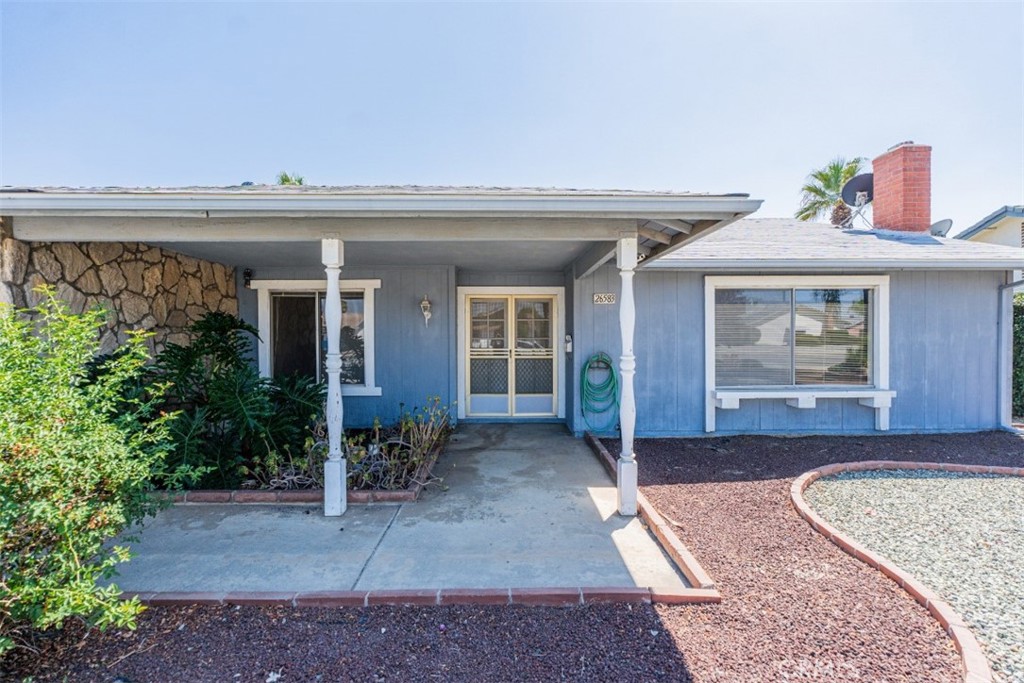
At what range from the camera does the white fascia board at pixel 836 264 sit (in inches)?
230

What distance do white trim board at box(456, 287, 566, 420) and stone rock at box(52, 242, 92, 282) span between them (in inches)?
167

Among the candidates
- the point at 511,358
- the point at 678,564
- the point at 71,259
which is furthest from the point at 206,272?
the point at 678,564

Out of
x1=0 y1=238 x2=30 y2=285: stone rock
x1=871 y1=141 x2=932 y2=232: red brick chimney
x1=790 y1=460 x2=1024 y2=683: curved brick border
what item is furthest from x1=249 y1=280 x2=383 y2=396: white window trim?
x1=871 y1=141 x2=932 y2=232: red brick chimney

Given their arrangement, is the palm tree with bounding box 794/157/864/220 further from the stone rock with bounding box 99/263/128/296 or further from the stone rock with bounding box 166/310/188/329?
the stone rock with bounding box 99/263/128/296

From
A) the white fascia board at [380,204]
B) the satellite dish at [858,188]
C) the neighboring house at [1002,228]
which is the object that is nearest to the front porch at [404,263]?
the white fascia board at [380,204]

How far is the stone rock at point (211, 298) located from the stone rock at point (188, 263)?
33cm

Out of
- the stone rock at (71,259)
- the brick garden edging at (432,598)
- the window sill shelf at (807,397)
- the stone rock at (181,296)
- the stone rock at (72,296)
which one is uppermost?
the stone rock at (71,259)

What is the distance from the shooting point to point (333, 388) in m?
3.91

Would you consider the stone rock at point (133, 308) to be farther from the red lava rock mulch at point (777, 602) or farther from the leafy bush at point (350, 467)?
the red lava rock mulch at point (777, 602)

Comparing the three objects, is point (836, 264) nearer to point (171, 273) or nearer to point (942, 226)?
point (942, 226)

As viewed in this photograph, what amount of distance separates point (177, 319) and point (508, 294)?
437 cm

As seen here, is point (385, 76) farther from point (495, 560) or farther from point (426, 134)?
point (495, 560)

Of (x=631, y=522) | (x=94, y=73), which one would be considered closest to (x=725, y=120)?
(x=631, y=522)

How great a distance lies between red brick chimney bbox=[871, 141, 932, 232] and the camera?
7414mm
